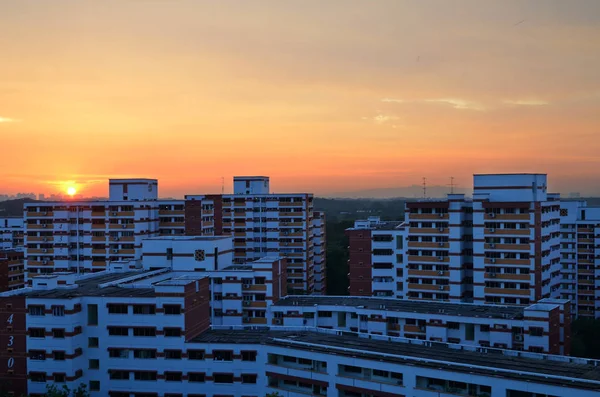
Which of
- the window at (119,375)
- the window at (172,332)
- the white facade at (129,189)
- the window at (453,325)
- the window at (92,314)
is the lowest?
the window at (119,375)

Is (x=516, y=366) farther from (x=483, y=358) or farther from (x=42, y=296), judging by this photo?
(x=42, y=296)

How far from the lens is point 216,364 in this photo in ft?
159

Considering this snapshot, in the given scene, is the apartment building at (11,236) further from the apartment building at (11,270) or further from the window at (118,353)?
the window at (118,353)

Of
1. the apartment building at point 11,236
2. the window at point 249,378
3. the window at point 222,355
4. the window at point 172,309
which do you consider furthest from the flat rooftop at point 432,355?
the apartment building at point 11,236

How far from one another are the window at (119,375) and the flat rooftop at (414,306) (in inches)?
794

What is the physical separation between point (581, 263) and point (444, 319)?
152 feet

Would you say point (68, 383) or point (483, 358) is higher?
point (483, 358)

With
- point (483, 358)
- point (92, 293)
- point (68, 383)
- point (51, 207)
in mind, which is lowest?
point (68, 383)

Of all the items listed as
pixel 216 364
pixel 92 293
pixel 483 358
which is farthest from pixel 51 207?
pixel 483 358

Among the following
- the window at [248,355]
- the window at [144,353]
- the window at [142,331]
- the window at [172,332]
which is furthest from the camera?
the window at [142,331]

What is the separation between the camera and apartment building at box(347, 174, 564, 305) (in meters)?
65.9

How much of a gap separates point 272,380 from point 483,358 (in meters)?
15.5

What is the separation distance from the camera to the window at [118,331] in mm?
50156

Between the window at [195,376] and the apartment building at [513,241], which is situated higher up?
the apartment building at [513,241]
